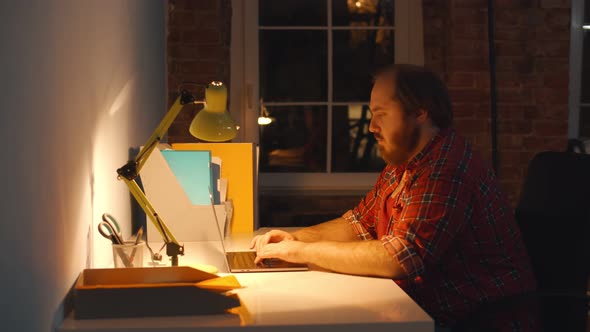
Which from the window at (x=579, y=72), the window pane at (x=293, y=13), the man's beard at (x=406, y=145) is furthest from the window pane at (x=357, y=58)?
the man's beard at (x=406, y=145)

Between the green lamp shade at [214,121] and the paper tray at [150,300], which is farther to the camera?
the green lamp shade at [214,121]

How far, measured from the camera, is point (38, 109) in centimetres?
148

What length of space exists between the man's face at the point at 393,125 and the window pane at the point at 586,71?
7.85 ft

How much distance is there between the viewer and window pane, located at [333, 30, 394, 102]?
14.3 feet

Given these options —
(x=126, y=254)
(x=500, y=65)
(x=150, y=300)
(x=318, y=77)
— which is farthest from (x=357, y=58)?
(x=150, y=300)

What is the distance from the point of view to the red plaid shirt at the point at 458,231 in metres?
2.05

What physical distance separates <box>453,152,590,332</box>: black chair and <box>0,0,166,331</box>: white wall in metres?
1.04

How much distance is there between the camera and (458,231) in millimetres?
2062

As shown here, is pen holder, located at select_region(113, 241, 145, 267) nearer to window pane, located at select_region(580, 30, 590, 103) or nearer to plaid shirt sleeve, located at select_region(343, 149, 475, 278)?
plaid shirt sleeve, located at select_region(343, 149, 475, 278)

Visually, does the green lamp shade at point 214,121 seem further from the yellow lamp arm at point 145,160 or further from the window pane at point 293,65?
the window pane at point 293,65

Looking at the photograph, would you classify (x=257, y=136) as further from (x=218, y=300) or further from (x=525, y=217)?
(x=218, y=300)

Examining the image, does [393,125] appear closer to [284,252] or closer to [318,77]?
[284,252]

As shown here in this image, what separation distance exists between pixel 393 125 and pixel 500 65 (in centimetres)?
199

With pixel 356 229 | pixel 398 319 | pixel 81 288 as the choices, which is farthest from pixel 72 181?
pixel 356 229
